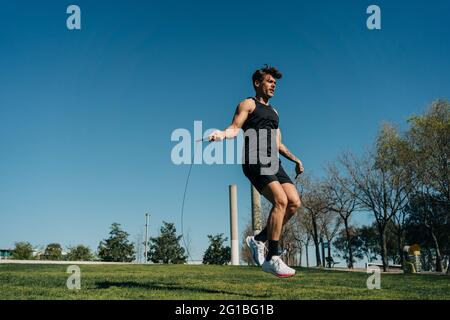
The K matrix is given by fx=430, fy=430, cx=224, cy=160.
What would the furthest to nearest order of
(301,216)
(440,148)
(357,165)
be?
(301,216) < (357,165) < (440,148)

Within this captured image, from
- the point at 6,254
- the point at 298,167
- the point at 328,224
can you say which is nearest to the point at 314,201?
the point at 328,224

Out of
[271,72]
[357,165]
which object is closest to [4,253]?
[357,165]

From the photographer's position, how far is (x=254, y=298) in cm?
506

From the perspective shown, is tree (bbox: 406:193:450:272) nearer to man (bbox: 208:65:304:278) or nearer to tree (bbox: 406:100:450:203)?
tree (bbox: 406:100:450:203)

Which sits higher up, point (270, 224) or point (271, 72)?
point (271, 72)

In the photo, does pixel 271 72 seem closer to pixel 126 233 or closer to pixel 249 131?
pixel 249 131

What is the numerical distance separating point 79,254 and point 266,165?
6159cm

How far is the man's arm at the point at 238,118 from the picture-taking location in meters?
5.58

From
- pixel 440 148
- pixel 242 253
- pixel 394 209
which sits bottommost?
pixel 242 253

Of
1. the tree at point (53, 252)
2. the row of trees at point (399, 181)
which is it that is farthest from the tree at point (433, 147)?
the tree at point (53, 252)

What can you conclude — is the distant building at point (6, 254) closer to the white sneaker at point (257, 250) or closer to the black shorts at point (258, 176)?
the white sneaker at point (257, 250)

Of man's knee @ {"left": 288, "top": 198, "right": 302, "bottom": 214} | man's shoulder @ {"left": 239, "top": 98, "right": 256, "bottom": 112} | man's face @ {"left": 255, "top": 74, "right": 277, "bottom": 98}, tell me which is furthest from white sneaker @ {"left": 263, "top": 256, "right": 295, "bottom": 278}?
man's face @ {"left": 255, "top": 74, "right": 277, "bottom": 98}

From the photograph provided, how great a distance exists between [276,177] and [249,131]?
76 cm

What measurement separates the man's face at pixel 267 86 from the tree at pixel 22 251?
189 ft
